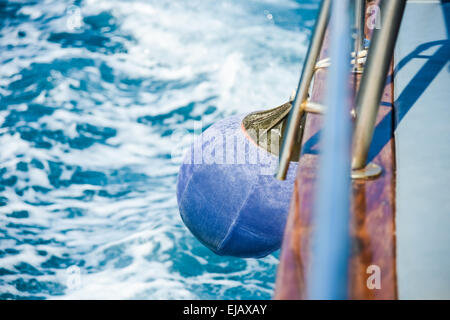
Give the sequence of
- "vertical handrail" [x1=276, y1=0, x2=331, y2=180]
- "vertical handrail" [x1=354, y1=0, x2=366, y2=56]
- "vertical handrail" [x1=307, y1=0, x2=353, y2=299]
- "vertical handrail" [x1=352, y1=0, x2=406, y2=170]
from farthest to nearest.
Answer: "vertical handrail" [x1=354, y1=0, x2=366, y2=56] → "vertical handrail" [x1=276, y1=0, x2=331, y2=180] → "vertical handrail" [x1=352, y1=0, x2=406, y2=170] → "vertical handrail" [x1=307, y1=0, x2=353, y2=299]

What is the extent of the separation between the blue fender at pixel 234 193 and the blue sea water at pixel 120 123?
3.37m

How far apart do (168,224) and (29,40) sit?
243 inches

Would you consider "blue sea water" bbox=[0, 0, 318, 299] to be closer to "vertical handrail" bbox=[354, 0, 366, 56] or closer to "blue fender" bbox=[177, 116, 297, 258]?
"blue fender" bbox=[177, 116, 297, 258]

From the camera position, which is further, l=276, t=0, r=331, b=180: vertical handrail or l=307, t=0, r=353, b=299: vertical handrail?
l=276, t=0, r=331, b=180: vertical handrail

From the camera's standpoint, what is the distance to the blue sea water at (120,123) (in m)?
6.09

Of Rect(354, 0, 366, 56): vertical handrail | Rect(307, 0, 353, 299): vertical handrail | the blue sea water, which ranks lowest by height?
the blue sea water

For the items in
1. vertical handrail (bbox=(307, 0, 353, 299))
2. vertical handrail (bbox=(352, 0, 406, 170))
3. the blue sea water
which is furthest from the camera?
the blue sea water

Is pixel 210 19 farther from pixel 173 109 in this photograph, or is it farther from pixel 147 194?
pixel 147 194

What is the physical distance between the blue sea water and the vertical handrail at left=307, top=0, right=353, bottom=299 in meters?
5.28

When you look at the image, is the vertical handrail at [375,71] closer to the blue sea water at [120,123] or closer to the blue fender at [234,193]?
the blue fender at [234,193]

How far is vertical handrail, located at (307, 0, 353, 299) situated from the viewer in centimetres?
55

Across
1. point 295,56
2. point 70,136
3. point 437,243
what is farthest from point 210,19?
point 437,243

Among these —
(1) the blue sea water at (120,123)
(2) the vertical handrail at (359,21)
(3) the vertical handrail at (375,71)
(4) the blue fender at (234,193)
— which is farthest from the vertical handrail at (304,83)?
(1) the blue sea water at (120,123)

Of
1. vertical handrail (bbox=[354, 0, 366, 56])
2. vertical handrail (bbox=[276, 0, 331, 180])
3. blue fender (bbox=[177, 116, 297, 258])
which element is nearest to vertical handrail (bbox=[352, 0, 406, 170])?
vertical handrail (bbox=[276, 0, 331, 180])
